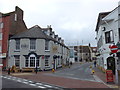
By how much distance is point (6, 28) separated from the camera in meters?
28.2

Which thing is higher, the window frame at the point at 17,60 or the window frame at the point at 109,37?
the window frame at the point at 109,37

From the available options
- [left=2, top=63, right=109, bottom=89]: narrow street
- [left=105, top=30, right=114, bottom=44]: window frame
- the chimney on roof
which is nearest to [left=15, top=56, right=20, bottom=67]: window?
[left=2, top=63, right=109, bottom=89]: narrow street

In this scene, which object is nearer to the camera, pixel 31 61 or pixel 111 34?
pixel 111 34

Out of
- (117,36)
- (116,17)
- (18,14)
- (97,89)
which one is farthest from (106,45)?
(18,14)

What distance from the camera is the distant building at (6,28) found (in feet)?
90.4

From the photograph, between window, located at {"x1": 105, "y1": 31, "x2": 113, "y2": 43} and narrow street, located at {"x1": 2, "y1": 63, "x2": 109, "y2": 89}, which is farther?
window, located at {"x1": 105, "y1": 31, "x2": 113, "y2": 43}

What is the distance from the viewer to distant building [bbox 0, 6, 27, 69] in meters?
27.6

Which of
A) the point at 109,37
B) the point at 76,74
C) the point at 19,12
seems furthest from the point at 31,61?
the point at 109,37

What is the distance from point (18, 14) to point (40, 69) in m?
14.8

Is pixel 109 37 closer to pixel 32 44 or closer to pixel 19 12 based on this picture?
pixel 32 44

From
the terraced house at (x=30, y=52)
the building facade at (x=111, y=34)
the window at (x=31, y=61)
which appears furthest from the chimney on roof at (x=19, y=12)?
the building facade at (x=111, y=34)

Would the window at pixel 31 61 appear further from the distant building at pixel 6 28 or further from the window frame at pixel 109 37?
the window frame at pixel 109 37

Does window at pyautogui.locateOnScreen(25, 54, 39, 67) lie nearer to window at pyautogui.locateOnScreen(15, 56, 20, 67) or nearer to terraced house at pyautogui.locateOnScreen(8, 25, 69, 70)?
terraced house at pyautogui.locateOnScreen(8, 25, 69, 70)

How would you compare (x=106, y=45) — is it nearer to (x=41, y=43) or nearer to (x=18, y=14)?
(x=41, y=43)
